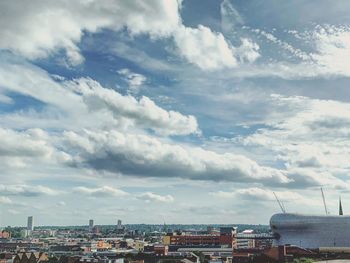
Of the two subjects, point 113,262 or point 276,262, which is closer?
point 113,262

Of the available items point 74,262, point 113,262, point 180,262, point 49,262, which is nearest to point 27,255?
point 49,262

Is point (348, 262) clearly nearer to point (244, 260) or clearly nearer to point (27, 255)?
point (244, 260)

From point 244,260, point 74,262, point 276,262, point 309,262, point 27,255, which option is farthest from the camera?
point 244,260

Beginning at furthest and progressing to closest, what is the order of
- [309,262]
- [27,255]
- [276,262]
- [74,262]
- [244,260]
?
[244,260], [276,262], [27,255], [74,262], [309,262]

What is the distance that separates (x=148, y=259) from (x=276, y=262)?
44.4 m

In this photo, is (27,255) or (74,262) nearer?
(74,262)

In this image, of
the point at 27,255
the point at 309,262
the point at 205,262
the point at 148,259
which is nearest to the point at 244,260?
the point at 205,262

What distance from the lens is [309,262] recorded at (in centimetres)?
12850

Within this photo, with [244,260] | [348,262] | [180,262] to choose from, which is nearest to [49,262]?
[180,262]

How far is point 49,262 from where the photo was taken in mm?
147125

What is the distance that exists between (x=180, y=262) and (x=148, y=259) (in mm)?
51076

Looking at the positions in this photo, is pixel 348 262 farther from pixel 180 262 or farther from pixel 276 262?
pixel 180 262

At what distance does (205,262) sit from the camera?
161 m

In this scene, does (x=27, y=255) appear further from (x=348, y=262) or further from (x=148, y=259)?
(x=348, y=262)
